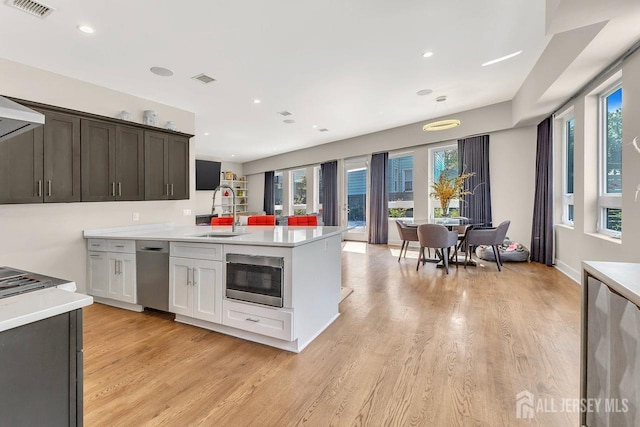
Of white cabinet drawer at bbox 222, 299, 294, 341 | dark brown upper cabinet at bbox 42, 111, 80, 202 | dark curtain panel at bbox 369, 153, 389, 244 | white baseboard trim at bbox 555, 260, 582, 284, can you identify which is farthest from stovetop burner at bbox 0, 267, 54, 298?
dark curtain panel at bbox 369, 153, 389, 244

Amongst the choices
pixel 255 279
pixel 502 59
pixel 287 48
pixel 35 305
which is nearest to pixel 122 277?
pixel 255 279

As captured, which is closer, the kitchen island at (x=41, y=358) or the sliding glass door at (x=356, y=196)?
the kitchen island at (x=41, y=358)

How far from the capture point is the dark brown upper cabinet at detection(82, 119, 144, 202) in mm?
3447

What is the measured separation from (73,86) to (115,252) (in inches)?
86.8

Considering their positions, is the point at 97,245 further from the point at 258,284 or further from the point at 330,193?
the point at 330,193

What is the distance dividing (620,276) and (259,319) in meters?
2.19

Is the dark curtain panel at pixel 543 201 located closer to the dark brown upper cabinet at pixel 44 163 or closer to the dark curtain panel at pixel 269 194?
the dark brown upper cabinet at pixel 44 163

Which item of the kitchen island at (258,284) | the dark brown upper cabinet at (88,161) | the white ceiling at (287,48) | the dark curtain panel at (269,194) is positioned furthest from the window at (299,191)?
the kitchen island at (258,284)

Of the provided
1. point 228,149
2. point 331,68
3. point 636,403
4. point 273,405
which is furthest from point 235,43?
point 228,149

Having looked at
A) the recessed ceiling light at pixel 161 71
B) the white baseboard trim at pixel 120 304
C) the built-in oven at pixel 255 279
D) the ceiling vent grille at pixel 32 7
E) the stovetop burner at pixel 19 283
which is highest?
the recessed ceiling light at pixel 161 71

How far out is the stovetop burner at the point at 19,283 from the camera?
1075 mm

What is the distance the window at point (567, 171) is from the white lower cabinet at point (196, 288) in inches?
220

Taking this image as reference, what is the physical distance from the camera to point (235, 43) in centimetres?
321

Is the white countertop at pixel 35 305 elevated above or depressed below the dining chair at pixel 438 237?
above
